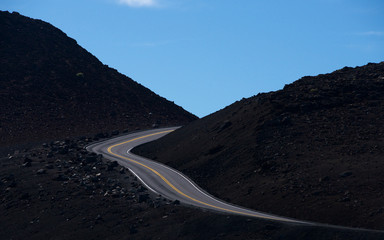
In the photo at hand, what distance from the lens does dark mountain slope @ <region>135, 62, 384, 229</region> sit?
127 feet

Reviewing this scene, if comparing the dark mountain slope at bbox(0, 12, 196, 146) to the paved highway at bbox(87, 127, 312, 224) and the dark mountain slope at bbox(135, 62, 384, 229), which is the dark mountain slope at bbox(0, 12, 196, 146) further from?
the dark mountain slope at bbox(135, 62, 384, 229)

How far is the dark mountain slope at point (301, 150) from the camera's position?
38.6 metres

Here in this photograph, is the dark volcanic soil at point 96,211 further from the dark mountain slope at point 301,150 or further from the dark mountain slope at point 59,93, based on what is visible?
the dark mountain slope at point 59,93

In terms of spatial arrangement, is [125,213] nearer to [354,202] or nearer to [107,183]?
[107,183]

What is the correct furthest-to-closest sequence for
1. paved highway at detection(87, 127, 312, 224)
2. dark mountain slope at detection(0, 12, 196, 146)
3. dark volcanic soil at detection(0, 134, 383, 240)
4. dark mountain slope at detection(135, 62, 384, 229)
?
dark mountain slope at detection(0, 12, 196, 146), paved highway at detection(87, 127, 312, 224), dark mountain slope at detection(135, 62, 384, 229), dark volcanic soil at detection(0, 134, 383, 240)

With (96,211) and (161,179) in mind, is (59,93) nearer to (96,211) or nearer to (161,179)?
(161,179)

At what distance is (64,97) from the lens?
9612 centimetres

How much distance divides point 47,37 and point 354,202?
94.5 meters

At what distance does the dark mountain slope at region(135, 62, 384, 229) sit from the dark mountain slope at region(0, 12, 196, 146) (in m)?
21.9

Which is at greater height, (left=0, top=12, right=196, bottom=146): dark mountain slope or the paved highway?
(left=0, top=12, right=196, bottom=146): dark mountain slope

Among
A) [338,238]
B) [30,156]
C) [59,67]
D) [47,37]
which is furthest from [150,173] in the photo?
[47,37]

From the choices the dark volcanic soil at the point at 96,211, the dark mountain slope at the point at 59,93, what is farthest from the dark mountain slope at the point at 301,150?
the dark mountain slope at the point at 59,93

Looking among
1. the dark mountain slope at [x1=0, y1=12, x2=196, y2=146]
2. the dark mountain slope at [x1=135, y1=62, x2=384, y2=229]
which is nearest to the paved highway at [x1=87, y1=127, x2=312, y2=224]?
the dark mountain slope at [x1=135, y1=62, x2=384, y2=229]

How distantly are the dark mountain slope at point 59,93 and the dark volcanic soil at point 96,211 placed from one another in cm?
2633
